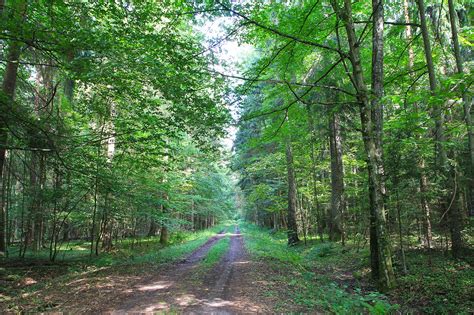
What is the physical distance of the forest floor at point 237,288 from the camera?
233 inches

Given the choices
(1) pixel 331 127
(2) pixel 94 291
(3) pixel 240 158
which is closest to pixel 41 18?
(2) pixel 94 291

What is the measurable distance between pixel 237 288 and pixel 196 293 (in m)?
1.09

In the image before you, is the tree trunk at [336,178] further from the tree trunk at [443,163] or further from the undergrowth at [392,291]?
the tree trunk at [443,163]

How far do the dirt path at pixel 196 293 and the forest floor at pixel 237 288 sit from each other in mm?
20

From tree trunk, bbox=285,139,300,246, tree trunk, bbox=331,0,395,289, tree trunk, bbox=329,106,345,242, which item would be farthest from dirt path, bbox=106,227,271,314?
tree trunk, bbox=285,139,300,246

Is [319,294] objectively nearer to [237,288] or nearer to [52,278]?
[237,288]

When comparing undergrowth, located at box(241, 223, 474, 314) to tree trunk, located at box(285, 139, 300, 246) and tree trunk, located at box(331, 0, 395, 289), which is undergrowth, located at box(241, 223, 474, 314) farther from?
tree trunk, located at box(285, 139, 300, 246)

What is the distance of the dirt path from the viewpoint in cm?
586

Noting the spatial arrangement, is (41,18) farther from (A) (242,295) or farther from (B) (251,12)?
(A) (242,295)

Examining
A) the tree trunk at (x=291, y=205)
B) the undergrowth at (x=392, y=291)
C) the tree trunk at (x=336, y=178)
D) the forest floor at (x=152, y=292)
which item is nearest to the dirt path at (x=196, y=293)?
the forest floor at (x=152, y=292)

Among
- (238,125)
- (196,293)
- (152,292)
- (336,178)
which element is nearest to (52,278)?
(152,292)

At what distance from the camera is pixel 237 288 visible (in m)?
7.47

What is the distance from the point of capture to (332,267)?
36.0 feet

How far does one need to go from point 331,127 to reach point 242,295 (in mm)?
11802
